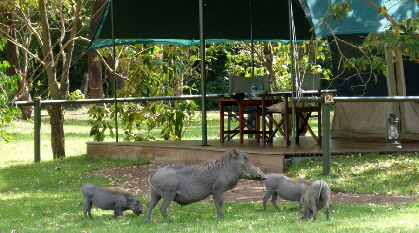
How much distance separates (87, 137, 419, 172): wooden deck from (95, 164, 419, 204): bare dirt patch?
425 mm

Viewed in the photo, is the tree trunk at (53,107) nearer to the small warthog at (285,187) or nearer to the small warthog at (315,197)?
the small warthog at (285,187)

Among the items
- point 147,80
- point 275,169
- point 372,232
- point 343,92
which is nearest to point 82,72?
point 147,80

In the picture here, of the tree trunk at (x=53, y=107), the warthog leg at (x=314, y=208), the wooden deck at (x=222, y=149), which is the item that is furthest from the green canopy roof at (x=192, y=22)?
the warthog leg at (x=314, y=208)

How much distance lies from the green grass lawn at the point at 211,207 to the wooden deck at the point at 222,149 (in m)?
0.26

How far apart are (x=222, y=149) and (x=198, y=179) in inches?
147

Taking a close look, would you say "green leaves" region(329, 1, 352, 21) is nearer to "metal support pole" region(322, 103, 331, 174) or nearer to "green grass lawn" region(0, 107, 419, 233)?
"metal support pole" region(322, 103, 331, 174)

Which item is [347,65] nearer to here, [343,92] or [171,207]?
[171,207]

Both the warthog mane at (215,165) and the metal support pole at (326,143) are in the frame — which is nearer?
the warthog mane at (215,165)

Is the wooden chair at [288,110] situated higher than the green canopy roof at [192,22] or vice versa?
the green canopy roof at [192,22]

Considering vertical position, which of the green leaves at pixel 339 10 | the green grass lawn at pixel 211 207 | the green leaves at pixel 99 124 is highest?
the green leaves at pixel 339 10

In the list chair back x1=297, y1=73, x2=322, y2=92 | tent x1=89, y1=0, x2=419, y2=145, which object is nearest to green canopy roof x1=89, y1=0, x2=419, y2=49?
tent x1=89, y1=0, x2=419, y2=145

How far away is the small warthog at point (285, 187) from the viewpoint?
7.19 metres

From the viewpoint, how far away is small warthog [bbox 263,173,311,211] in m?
7.19

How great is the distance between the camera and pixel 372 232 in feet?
19.6
